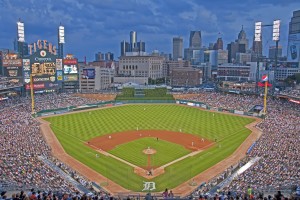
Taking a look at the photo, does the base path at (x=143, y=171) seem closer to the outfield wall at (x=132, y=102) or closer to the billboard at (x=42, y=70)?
the outfield wall at (x=132, y=102)

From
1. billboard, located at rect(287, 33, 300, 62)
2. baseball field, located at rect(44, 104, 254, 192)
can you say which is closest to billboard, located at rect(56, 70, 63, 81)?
baseball field, located at rect(44, 104, 254, 192)

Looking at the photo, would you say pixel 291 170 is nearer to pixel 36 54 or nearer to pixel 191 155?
pixel 191 155

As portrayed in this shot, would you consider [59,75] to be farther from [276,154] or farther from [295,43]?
[295,43]

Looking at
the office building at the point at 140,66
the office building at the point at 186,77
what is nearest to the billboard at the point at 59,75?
the office building at the point at 140,66

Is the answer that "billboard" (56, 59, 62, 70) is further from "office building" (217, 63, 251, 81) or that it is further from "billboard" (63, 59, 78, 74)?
"office building" (217, 63, 251, 81)

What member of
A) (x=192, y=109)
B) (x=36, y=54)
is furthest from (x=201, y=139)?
(x=36, y=54)

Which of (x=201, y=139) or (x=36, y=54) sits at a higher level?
(x=36, y=54)
